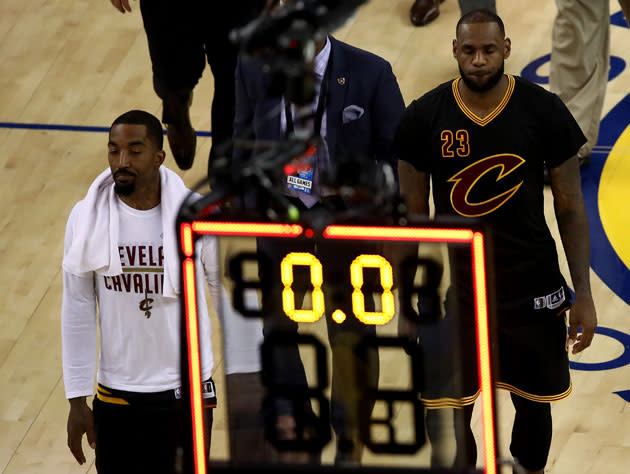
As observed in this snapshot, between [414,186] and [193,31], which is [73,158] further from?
[414,186]

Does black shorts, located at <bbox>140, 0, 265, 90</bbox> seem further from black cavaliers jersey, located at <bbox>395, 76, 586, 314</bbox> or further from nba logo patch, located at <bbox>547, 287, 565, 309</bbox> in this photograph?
nba logo patch, located at <bbox>547, 287, 565, 309</bbox>

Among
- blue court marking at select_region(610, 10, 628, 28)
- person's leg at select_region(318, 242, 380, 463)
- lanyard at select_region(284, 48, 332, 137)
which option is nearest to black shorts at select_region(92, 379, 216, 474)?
lanyard at select_region(284, 48, 332, 137)

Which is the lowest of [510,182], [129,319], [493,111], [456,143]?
[129,319]

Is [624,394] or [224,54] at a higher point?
[224,54]

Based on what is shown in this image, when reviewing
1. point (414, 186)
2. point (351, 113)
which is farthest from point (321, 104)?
point (414, 186)

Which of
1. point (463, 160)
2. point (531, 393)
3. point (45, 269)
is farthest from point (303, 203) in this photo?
point (45, 269)

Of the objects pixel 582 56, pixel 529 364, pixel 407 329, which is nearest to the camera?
pixel 407 329

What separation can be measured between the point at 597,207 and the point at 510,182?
269cm

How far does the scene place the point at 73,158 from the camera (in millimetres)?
7621

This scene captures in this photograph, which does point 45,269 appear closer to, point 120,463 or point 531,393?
point 120,463

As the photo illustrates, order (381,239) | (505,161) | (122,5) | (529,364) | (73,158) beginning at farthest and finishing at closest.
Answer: (73,158) → (122,5) → (529,364) → (505,161) → (381,239)

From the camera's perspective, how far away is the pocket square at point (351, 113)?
16.0 ft

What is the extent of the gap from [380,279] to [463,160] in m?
1.64

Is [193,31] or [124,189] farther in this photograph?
[193,31]
